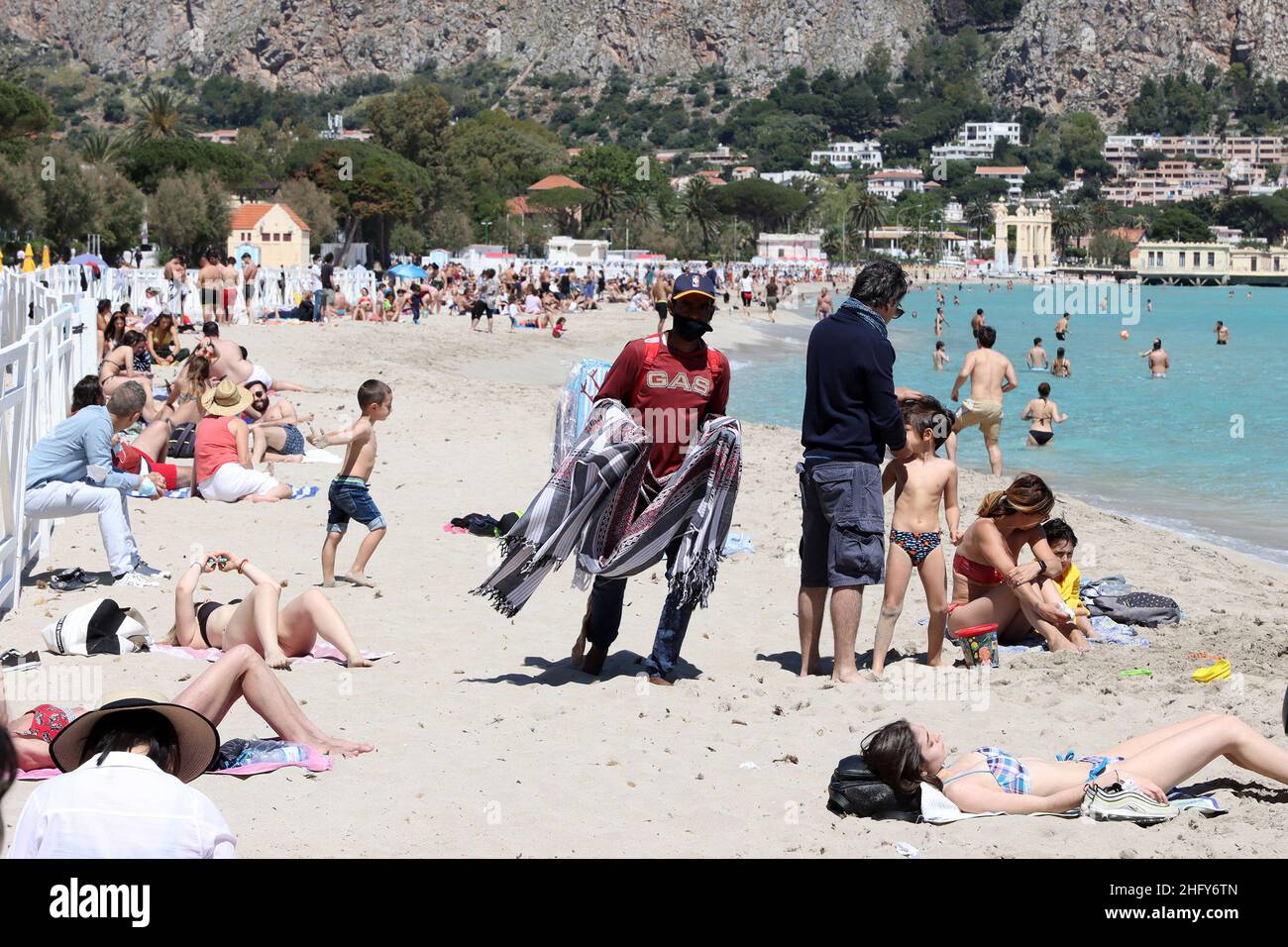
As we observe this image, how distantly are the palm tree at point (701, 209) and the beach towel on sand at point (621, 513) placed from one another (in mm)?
116941

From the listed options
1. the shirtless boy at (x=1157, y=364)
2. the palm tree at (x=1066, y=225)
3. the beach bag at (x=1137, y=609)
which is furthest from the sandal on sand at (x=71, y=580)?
the palm tree at (x=1066, y=225)

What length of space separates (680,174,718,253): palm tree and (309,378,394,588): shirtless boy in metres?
115

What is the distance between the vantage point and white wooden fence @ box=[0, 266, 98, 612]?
23.7ft

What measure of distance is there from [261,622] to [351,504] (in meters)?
1.71

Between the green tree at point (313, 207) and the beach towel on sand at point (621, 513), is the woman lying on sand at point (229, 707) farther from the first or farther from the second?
the green tree at point (313, 207)

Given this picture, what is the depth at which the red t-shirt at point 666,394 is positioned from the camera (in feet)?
19.7

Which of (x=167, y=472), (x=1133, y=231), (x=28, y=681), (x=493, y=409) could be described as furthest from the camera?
(x=1133, y=231)

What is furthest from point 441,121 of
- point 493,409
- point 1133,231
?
point 1133,231

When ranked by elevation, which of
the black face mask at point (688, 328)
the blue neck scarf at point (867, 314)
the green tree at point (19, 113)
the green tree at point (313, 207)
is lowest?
the black face mask at point (688, 328)

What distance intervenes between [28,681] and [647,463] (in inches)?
100

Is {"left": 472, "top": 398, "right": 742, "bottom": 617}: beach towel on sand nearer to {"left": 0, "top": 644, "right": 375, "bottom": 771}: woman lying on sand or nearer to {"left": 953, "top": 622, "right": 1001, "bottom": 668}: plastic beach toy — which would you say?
{"left": 0, "top": 644, "right": 375, "bottom": 771}: woman lying on sand

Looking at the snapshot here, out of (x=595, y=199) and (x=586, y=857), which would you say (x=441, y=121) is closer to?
(x=595, y=199)

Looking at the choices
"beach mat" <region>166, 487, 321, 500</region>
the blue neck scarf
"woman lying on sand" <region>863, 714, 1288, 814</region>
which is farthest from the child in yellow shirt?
"beach mat" <region>166, 487, 321, 500</region>
